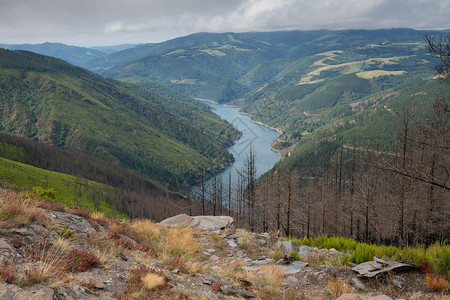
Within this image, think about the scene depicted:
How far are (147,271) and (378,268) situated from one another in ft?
26.9

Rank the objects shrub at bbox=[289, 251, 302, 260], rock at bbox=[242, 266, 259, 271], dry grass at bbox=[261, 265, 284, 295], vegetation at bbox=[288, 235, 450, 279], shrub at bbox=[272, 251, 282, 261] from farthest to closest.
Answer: shrub at bbox=[272, 251, 282, 261], shrub at bbox=[289, 251, 302, 260], rock at bbox=[242, 266, 259, 271], vegetation at bbox=[288, 235, 450, 279], dry grass at bbox=[261, 265, 284, 295]

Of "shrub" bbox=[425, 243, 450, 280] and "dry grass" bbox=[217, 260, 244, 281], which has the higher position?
"shrub" bbox=[425, 243, 450, 280]

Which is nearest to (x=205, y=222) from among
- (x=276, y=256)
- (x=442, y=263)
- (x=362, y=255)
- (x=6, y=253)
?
(x=276, y=256)

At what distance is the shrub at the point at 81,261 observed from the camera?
800 centimetres

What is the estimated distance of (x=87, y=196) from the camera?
114812 millimetres

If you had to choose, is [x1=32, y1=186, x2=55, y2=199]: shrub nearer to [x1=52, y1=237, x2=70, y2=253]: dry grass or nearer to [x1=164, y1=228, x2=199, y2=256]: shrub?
[x1=164, y1=228, x2=199, y2=256]: shrub

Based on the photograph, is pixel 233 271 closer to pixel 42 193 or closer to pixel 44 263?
pixel 44 263

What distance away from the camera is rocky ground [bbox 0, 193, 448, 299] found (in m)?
6.88

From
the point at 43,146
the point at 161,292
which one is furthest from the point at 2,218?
the point at 43,146

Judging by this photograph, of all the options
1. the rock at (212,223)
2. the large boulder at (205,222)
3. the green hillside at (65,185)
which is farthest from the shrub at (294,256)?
the green hillside at (65,185)

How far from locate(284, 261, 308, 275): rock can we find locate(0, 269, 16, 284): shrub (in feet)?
30.0

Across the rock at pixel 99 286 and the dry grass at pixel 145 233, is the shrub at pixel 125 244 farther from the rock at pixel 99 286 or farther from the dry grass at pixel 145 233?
the rock at pixel 99 286

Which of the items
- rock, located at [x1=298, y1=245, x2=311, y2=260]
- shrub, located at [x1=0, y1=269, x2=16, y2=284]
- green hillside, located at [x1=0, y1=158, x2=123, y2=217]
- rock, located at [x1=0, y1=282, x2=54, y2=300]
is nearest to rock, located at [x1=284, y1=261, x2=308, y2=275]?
rock, located at [x1=298, y1=245, x2=311, y2=260]

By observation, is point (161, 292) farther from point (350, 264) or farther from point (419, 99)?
point (419, 99)
